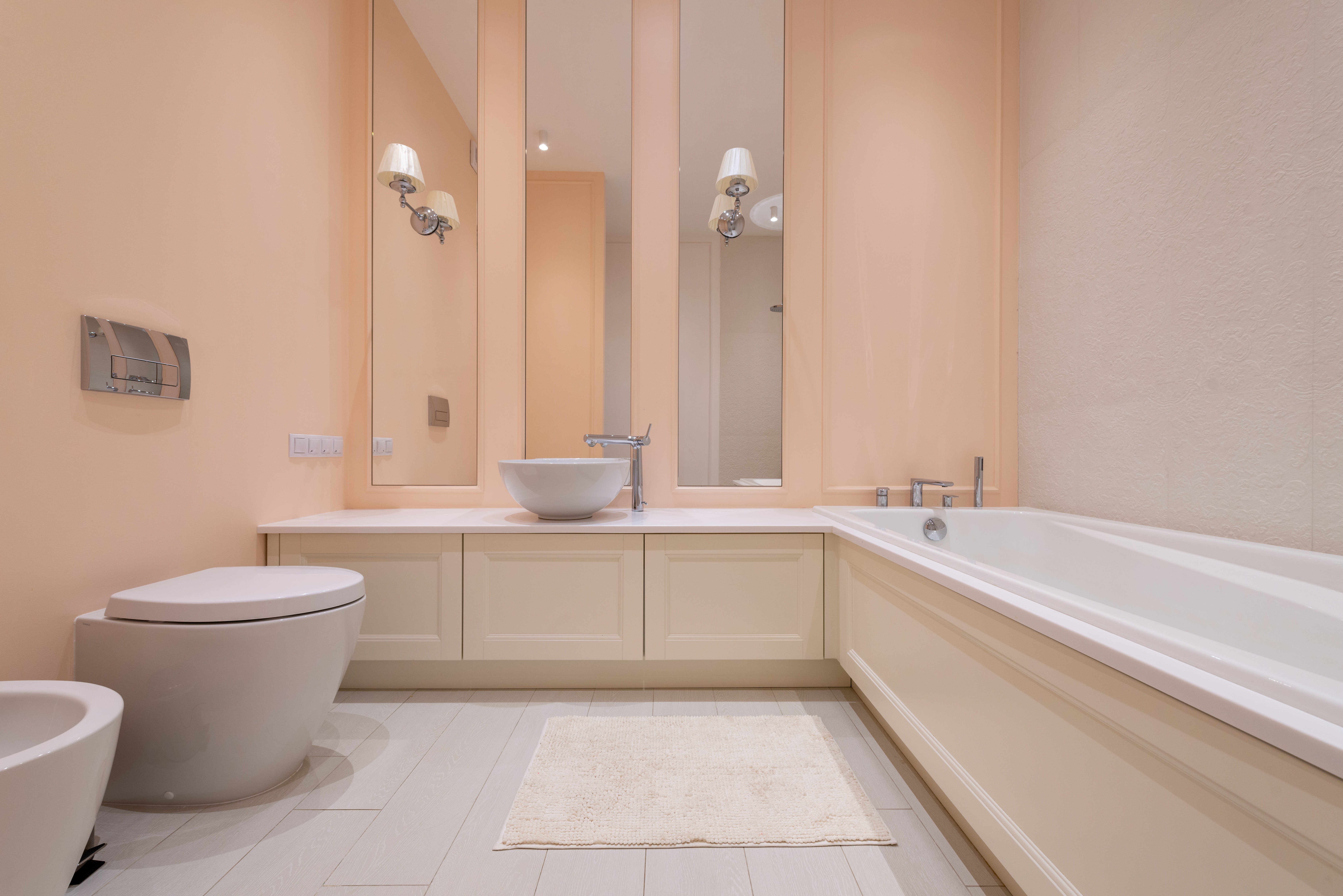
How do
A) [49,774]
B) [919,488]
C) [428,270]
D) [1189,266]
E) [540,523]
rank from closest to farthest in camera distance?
[49,774] → [1189,266] → [540,523] → [919,488] → [428,270]

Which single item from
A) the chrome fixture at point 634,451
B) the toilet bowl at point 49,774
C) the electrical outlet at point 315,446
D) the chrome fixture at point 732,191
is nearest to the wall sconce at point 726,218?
the chrome fixture at point 732,191

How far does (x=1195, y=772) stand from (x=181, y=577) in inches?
78.4

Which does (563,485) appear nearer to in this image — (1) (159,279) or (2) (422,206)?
(1) (159,279)

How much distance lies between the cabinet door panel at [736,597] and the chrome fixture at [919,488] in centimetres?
58

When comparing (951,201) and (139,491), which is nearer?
(139,491)

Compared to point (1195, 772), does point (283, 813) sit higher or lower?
lower

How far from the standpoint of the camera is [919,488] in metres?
2.21

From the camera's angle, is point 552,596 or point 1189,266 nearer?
point 1189,266

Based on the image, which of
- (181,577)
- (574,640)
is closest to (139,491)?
(181,577)

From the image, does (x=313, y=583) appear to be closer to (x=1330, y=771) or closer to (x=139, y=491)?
(x=139, y=491)

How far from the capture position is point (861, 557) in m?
1.69

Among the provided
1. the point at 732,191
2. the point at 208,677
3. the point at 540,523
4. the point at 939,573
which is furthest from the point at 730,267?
the point at 208,677

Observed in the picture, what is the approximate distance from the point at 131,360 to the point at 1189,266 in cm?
282

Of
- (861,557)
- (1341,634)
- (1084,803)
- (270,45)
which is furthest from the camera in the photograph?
(270,45)
